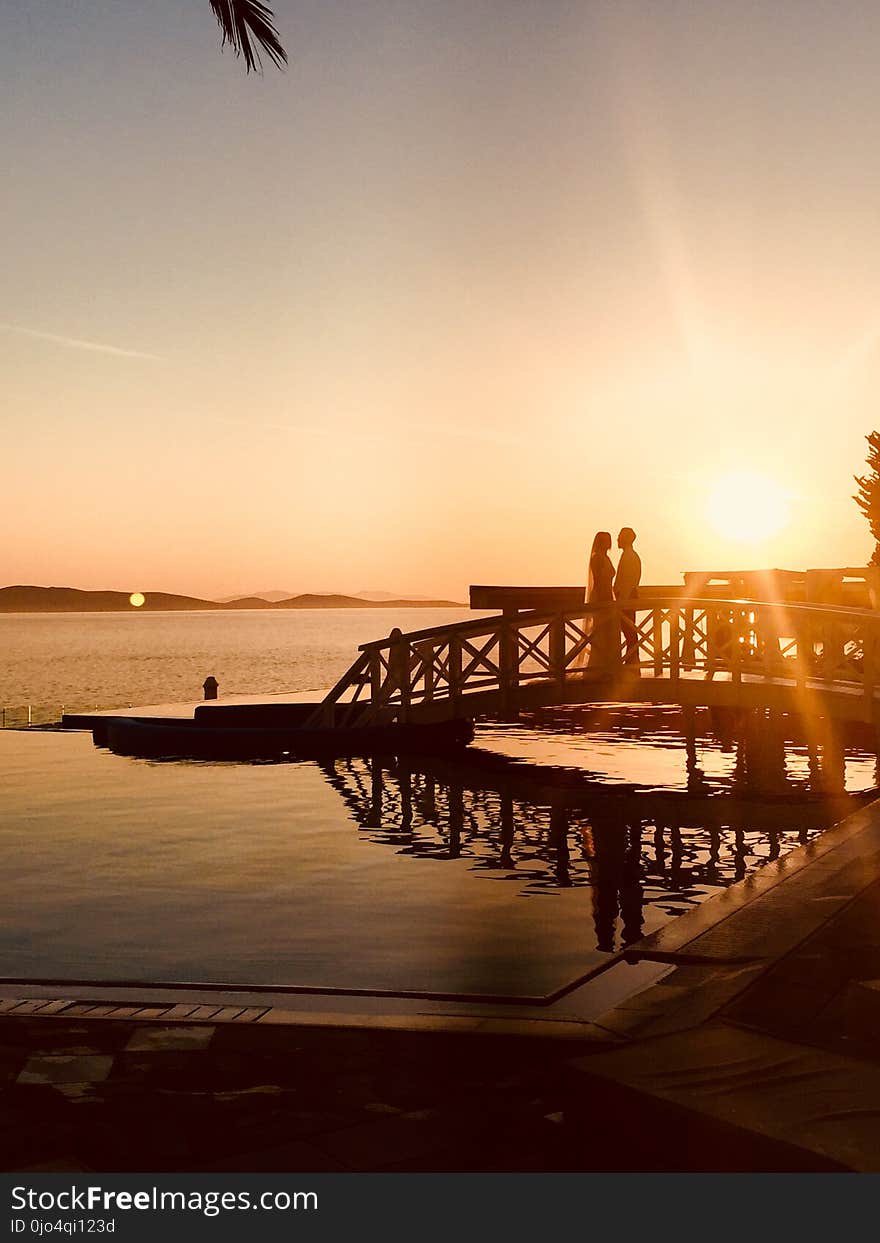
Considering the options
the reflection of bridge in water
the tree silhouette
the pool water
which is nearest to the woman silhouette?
the pool water

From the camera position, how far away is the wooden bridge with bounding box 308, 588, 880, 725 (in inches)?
703

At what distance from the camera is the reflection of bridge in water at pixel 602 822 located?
35.6 ft

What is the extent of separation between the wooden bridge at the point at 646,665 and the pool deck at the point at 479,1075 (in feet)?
38.5

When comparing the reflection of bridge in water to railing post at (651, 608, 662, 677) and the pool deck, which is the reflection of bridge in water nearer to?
railing post at (651, 608, 662, 677)

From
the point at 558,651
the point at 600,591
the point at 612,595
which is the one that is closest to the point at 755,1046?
the point at 558,651

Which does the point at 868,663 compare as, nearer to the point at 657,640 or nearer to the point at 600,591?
the point at 657,640

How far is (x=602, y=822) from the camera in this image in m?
14.6

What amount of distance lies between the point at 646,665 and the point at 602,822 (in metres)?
6.12

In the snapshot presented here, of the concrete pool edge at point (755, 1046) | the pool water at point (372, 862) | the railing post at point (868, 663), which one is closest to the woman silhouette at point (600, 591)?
the pool water at point (372, 862)
